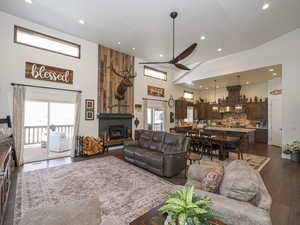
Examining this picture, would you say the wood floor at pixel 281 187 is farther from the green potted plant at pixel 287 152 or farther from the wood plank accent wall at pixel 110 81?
the wood plank accent wall at pixel 110 81

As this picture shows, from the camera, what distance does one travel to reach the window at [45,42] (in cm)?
434

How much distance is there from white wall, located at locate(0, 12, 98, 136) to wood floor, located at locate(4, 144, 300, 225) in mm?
2162

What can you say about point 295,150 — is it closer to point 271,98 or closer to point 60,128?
point 271,98

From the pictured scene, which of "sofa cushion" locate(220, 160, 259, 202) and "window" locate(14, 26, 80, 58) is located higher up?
"window" locate(14, 26, 80, 58)

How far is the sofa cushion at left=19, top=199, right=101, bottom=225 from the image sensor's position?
1.96 metres

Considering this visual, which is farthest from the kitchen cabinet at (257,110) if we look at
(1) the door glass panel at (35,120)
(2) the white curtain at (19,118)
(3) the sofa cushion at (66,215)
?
(2) the white curtain at (19,118)

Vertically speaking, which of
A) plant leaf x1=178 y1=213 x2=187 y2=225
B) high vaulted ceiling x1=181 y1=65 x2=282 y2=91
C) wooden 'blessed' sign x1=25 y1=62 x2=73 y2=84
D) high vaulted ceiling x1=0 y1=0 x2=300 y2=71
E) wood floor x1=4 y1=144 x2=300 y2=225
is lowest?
wood floor x1=4 y1=144 x2=300 y2=225

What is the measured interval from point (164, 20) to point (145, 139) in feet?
12.8

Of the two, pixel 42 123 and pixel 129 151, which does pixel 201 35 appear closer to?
pixel 129 151

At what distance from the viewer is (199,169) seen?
2371mm

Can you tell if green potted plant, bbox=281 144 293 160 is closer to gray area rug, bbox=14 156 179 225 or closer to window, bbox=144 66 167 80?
gray area rug, bbox=14 156 179 225

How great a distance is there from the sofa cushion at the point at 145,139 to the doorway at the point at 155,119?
3146 mm

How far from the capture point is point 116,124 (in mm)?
6508

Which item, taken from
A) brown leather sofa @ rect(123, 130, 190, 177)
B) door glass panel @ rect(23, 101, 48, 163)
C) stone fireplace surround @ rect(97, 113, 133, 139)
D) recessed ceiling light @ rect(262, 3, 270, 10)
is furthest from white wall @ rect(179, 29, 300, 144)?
door glass panel @ rect(23, 101, 48, 163)
